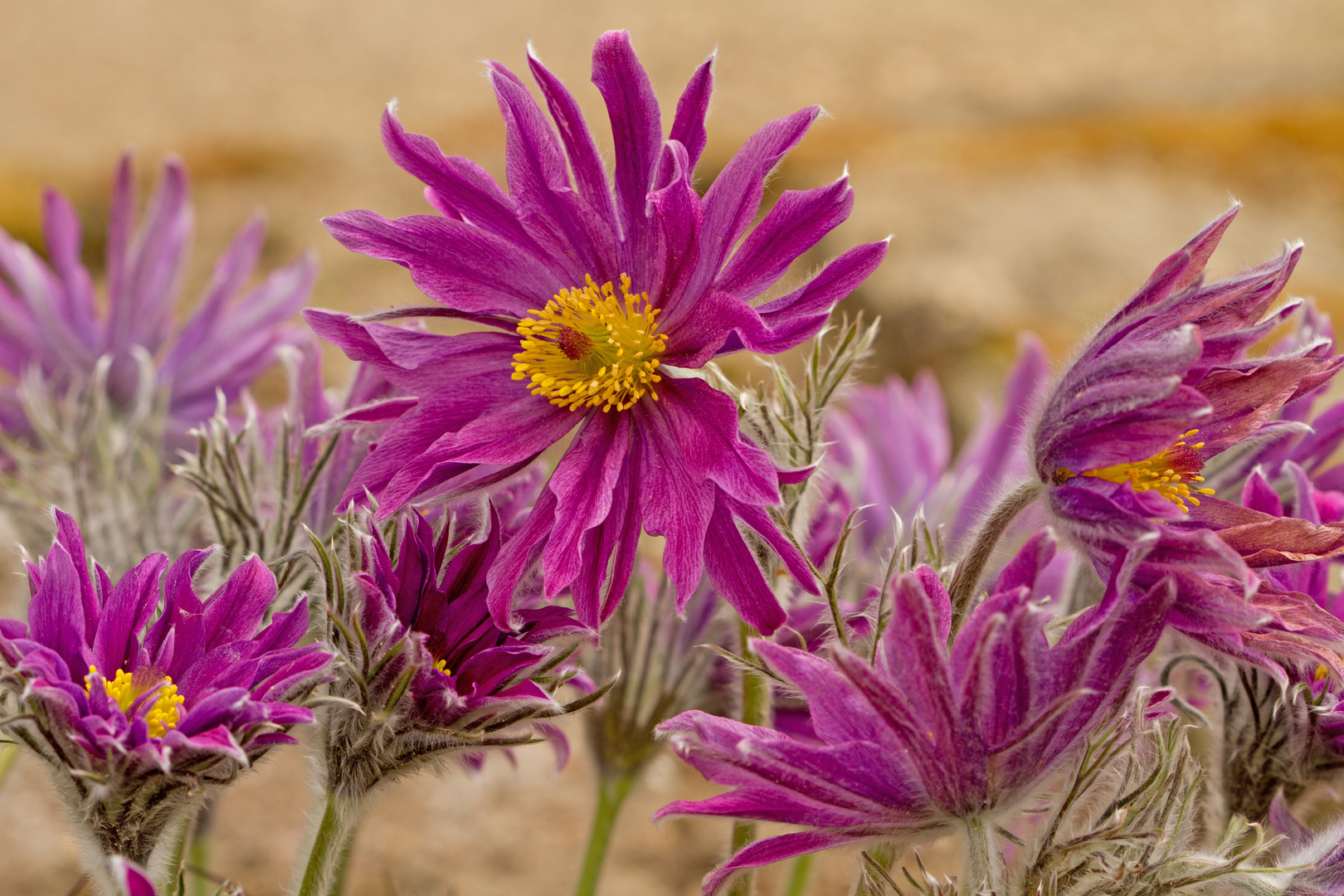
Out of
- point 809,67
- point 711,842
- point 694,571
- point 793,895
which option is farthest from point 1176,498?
point 809,67

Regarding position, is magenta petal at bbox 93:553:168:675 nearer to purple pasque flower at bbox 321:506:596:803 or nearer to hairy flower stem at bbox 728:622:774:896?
purple pasque flower at bbox 321:506:596:803

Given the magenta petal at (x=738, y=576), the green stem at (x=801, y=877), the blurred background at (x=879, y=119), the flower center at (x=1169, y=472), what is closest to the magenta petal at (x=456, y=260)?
the magenta petal at (x=738, y=576)

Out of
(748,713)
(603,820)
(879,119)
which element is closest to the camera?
(748,713)

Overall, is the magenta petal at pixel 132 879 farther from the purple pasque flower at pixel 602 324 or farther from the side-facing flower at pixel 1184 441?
the side-facing flower at pixel 1184 441

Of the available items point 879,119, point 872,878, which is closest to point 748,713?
point 872,878

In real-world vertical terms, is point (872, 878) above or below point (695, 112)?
below

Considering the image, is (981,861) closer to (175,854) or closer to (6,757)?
(175,854)

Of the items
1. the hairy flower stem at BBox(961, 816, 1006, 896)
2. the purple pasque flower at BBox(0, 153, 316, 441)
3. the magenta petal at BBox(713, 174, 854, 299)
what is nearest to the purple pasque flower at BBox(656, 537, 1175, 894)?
the hairy flower stem at BBox(961, 816, 1006, 896)

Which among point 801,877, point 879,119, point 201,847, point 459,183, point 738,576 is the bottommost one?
point 201,847
